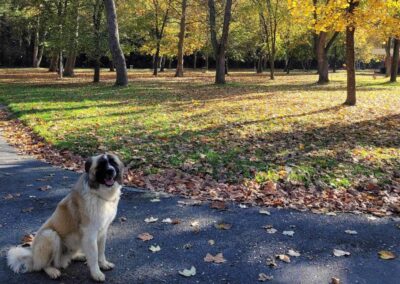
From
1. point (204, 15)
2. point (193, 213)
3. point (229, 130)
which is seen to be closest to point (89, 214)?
point (193, 213)

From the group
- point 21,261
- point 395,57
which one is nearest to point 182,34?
point 395,57

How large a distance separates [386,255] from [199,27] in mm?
40803

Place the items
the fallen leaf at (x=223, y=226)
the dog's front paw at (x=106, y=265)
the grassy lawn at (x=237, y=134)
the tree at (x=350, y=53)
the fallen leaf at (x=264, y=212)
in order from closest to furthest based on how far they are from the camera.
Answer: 1. the dog's front paw at (x=106, y=265)
2. the fallen leaf at (x=223, y=226)
3. the fallen leaf at (x=264, y=212)
4. the grassy lawn at (x=237, y=134)
5. the tree at (x=350, y=53)

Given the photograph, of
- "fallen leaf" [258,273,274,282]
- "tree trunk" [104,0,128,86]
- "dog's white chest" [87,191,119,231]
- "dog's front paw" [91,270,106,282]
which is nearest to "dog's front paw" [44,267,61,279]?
A: "dog's front paw" [91,270,106,282]

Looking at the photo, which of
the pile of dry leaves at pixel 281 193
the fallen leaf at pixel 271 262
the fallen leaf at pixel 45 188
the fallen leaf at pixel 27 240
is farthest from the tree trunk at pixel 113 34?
the fallen leaf at pixel 271 262

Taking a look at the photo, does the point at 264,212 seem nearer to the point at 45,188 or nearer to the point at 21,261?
the point at 21,261

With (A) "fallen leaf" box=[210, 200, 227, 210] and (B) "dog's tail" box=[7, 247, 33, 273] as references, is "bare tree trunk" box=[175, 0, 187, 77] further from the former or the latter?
(B) "dog's tail" box=[7, 247, 33, 273]

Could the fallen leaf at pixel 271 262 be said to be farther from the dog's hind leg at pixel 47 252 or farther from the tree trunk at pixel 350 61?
the tree trunk at pixel 350 61

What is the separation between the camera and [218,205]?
6410 millimetres

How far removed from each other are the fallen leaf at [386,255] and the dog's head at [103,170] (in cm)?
306

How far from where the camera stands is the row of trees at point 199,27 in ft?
50.6

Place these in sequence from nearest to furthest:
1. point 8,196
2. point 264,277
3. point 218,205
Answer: point 264,277 → point 218,205 → point 8,196

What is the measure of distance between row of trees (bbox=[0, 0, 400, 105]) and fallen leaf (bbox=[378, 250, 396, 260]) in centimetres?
1031

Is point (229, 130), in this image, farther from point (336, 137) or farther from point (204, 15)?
point (204, 15)
